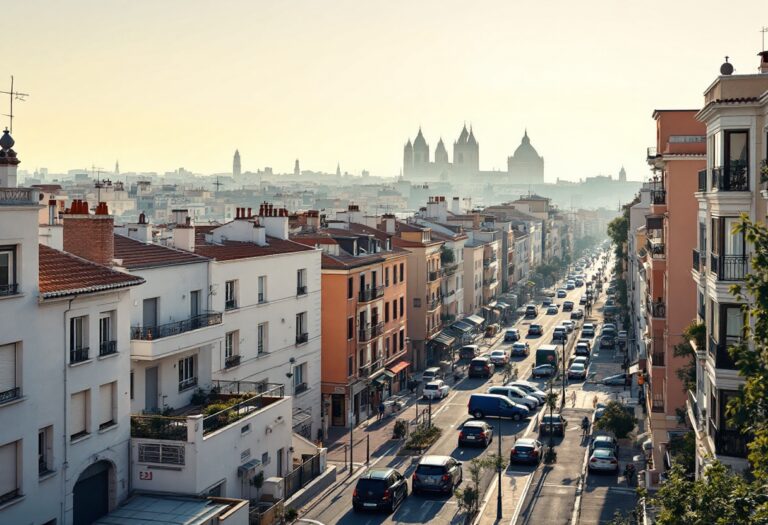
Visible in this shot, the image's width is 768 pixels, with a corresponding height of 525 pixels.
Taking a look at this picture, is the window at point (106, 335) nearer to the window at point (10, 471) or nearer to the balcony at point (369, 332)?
the window at point (10, 471)

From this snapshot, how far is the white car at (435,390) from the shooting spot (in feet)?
209

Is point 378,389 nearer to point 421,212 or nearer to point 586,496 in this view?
point 586,496

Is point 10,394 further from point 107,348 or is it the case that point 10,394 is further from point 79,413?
point 107,348

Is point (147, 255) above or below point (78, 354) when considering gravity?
above

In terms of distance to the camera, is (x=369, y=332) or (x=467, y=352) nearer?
(x=369, y=332)

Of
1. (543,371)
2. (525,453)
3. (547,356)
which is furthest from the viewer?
(547,356)

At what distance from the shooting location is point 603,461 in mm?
43719

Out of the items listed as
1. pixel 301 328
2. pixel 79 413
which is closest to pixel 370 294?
pixel 301 328

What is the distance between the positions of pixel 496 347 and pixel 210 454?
200 ft

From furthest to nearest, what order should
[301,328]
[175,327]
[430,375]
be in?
[430,375], [301,328], [175,327]

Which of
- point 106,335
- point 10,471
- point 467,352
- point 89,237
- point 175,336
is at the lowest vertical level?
point 467,352

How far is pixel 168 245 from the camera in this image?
41.5 m

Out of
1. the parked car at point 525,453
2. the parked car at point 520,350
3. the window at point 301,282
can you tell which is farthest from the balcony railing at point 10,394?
the parked car at point 520,350

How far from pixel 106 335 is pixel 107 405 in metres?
2.08
